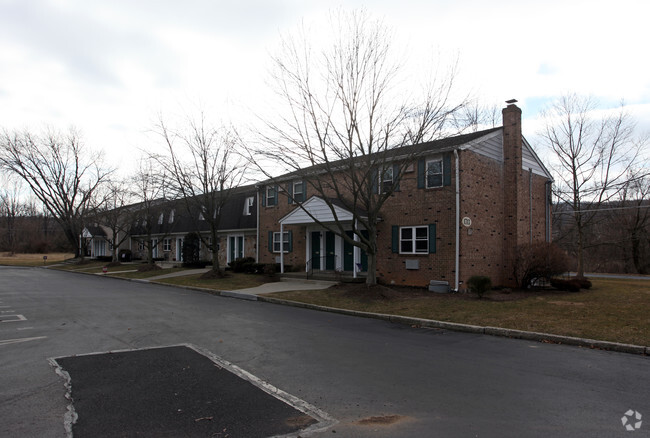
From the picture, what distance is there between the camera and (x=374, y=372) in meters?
6.01

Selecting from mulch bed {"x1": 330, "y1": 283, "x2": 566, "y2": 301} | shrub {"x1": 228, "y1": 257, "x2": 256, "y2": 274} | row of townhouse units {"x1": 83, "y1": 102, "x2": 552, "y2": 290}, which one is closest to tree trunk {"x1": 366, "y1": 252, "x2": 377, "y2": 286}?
mulch bed {"x1": 330, "y1": 283, "x2": 566, "y2": 301}

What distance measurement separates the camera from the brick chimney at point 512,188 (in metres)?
18.0

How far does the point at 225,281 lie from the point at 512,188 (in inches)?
552

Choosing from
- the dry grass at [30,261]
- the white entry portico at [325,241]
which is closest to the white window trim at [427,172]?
the white entry portico at [325,241]

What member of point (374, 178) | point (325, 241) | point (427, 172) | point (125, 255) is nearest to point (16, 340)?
point (374, 178)

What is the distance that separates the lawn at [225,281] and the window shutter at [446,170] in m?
9.51

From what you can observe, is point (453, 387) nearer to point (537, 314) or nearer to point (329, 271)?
point (537, 314)

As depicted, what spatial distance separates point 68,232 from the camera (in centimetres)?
4809

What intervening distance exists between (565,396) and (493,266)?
12944 millimetres

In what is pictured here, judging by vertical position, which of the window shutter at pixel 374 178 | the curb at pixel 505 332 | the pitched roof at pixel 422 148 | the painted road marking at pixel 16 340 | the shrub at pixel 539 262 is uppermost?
the pitched roof at pixel 422 148

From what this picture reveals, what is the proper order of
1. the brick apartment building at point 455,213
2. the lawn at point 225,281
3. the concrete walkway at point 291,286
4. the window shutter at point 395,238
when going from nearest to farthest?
the brick apartment building at point 455,213 < the concrete walkway at point 291,286 < the window shutter at point 395,238 < the lawn at point 225,281

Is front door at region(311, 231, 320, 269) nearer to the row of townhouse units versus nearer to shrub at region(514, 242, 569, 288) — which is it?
the row of townhouse units

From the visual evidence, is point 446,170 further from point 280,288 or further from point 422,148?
point 280,288

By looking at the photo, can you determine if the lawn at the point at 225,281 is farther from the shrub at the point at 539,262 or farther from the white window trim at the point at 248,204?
the shrub at the point at 539,262
